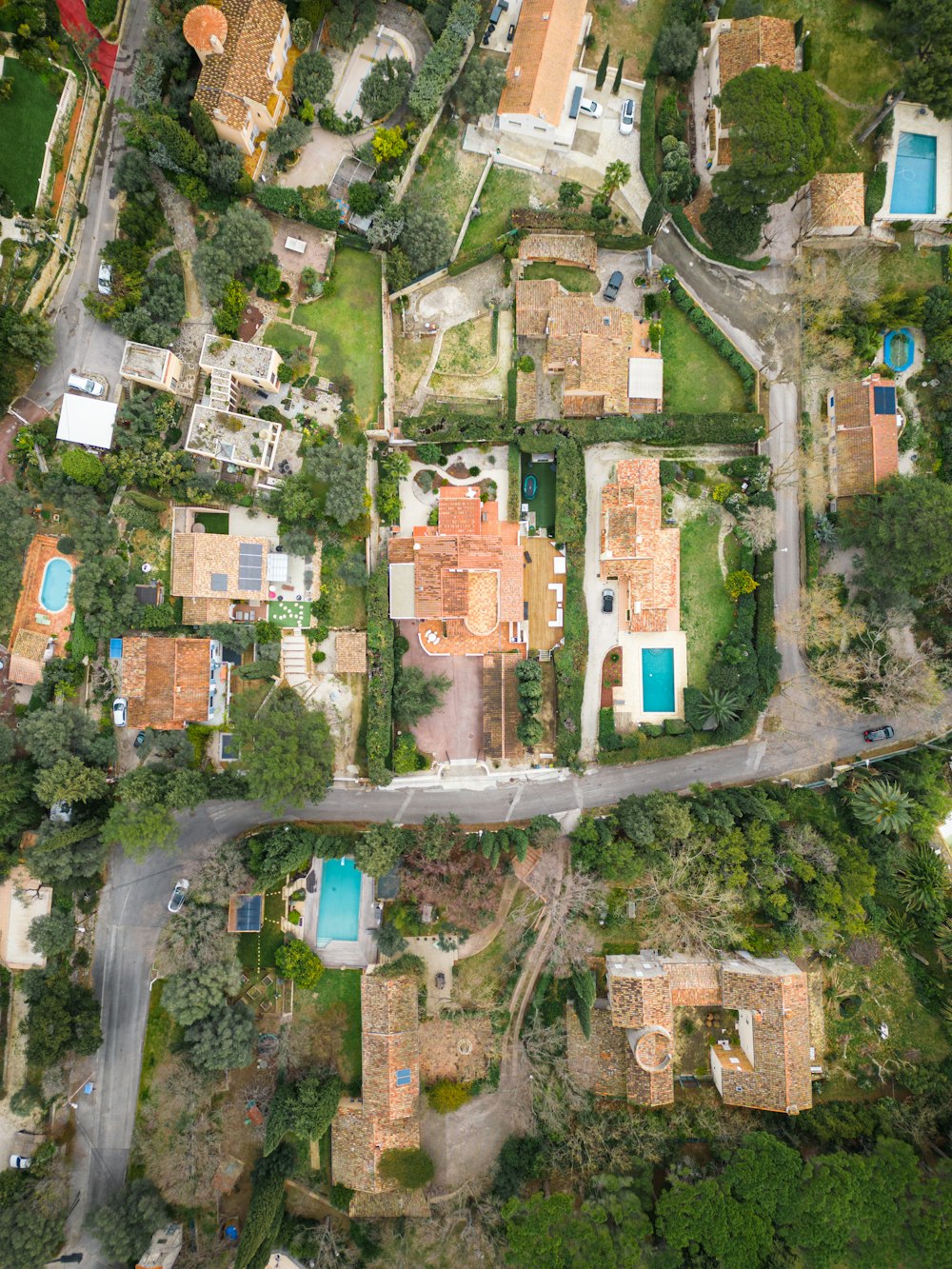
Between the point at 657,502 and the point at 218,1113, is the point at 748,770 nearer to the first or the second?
the point at 657,502

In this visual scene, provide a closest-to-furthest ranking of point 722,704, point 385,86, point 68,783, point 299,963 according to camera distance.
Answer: point 68,783, point 385,86, point 299,963, point 722,704

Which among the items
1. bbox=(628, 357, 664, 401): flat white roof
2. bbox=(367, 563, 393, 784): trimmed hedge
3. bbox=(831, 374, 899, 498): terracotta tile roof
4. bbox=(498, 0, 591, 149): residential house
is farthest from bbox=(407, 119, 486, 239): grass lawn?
bbox=(831, 374, 899, 498): terracotta tile roof

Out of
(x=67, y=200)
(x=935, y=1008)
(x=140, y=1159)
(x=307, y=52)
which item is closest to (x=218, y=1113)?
(x=140, y=1159)

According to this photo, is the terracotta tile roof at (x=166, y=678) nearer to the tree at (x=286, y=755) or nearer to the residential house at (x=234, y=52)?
the tree at (x=286, y=755)

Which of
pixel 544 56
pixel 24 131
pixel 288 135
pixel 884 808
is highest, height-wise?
pixel 544 56

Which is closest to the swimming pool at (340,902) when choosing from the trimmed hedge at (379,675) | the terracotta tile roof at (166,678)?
the trimmed hedge at (379,675)

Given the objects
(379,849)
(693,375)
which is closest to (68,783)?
(379,849)

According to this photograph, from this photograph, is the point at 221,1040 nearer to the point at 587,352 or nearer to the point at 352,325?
the point at 352,325
